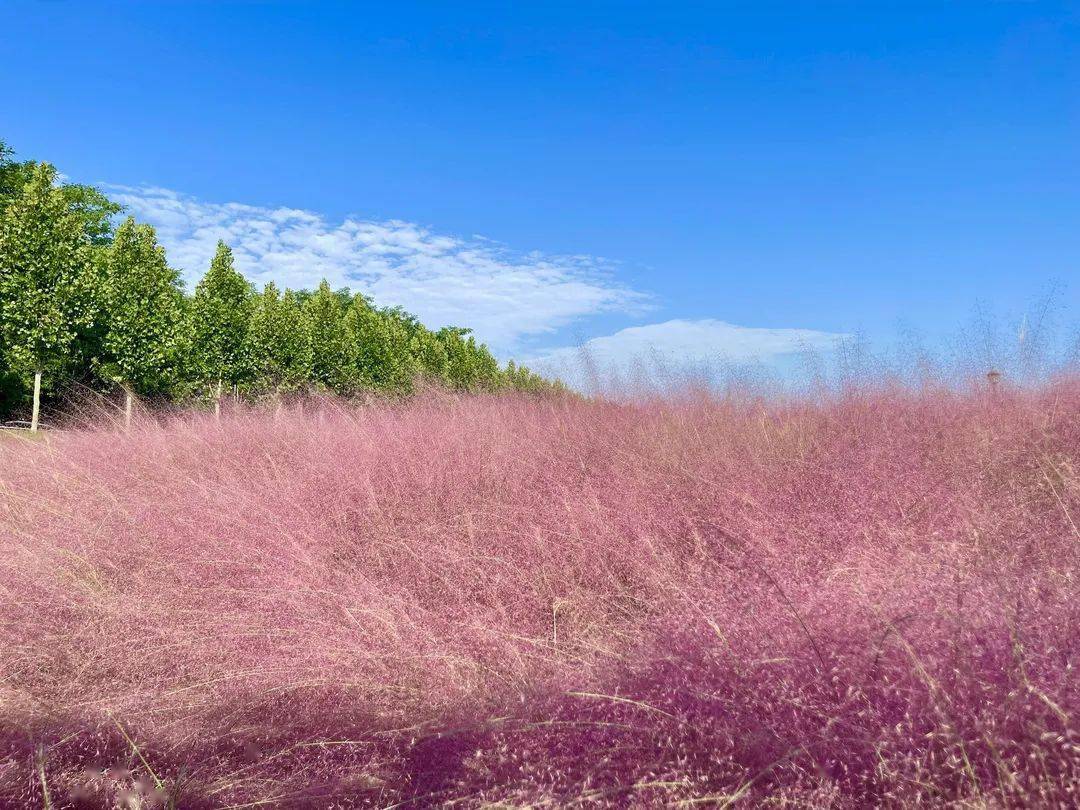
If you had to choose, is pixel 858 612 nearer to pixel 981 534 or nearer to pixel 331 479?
pixel 981 534

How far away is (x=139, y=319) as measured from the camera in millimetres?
19125

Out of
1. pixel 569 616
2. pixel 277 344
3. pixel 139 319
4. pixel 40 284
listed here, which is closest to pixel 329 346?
pixel 277 344

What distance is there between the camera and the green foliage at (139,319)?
1891cm

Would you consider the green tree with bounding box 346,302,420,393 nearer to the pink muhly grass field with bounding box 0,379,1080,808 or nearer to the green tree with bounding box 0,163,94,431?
the green tree with bounding box 0,163,94,431

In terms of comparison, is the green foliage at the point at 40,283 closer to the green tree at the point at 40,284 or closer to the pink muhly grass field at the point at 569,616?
the green tree at the point at 40,284

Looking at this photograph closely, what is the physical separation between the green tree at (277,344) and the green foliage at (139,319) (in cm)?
233

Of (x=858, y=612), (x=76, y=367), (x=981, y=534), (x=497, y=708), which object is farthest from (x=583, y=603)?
(x=76, y=367)

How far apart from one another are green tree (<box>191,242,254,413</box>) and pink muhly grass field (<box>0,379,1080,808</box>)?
15.0 m

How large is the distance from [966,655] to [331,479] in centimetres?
433

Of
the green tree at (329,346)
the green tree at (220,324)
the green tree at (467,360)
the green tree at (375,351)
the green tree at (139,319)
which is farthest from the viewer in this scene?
the green tree at (467,360)

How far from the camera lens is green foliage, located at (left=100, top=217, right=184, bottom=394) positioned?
18.9 meters

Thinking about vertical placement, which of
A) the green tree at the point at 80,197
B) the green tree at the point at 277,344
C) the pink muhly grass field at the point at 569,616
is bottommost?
the pink muhly grass field at the point at 569,616

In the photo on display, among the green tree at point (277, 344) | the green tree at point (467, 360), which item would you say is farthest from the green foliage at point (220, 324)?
the green tree at point (467, 360)

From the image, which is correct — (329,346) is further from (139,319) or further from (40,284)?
(40,284)
